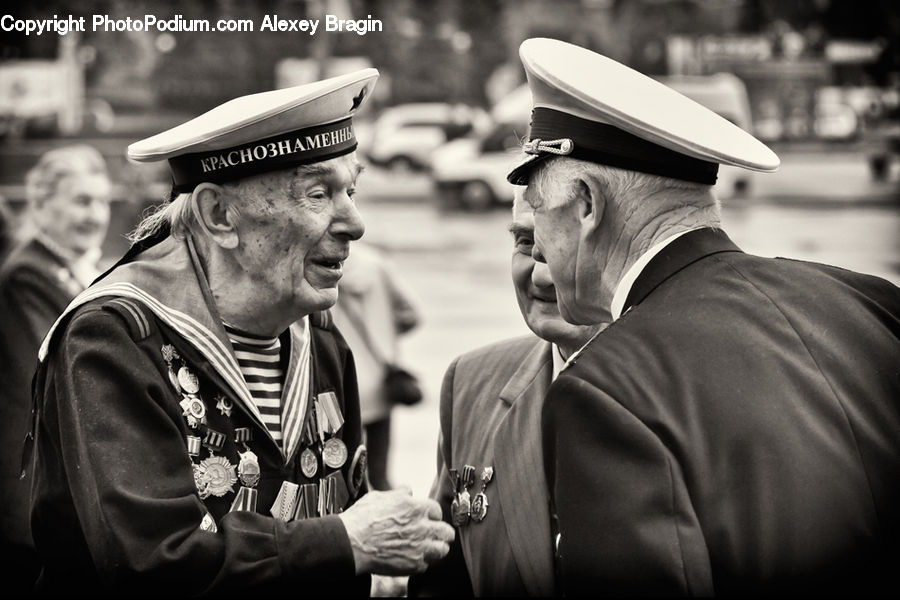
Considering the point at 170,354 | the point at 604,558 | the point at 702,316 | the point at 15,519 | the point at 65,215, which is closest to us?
the point at 604,558

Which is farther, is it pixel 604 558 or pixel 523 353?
pixel 523 353

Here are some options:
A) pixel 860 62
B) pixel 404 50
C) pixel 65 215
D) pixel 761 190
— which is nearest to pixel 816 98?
pixel 860 62

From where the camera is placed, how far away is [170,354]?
242 centimetres

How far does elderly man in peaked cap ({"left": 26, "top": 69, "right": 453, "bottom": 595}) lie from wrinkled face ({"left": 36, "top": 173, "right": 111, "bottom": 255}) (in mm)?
2125

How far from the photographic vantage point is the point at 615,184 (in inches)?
83.7

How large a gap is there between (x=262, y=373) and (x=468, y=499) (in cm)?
62

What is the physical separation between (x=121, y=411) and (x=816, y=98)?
27.7 metres

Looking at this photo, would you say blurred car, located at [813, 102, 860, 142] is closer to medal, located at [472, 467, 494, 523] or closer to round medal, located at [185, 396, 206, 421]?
medal, located at [472, 467, 494, 523]

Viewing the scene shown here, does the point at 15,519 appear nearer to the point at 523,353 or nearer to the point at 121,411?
the point at 121,411

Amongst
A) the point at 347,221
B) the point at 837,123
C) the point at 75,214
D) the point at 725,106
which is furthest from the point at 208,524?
the point at 837,123

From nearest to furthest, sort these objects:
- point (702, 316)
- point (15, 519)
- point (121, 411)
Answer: point (702, 316) < point (121, 411) < point (15, 519)

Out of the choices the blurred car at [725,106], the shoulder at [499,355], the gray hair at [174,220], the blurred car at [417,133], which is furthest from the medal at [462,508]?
the blurred car at [417,133]

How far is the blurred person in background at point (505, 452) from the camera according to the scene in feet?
8.29

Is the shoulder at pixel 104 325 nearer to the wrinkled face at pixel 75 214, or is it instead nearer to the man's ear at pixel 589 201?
the man's ear at pixel 589 201
